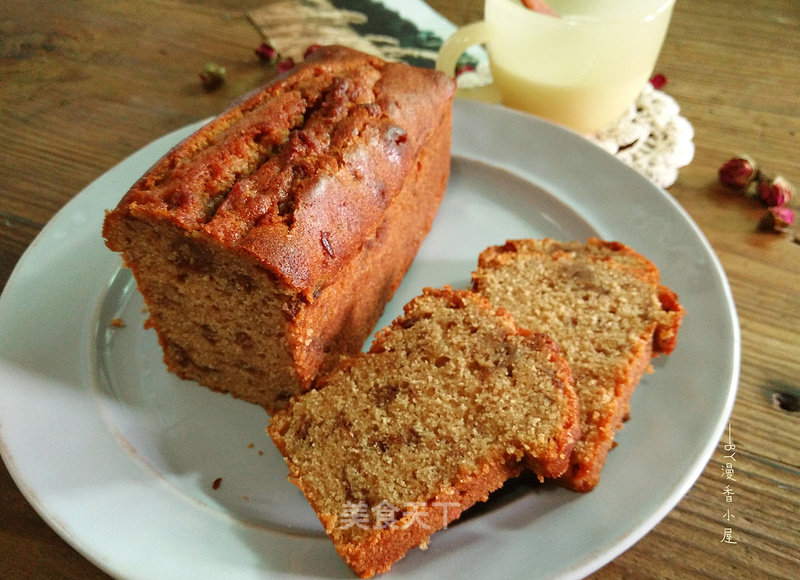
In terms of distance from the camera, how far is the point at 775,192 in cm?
261

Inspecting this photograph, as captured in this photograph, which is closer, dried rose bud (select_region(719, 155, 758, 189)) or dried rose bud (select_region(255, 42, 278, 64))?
dried rose bud (select_region(719, 155, 758, 189))

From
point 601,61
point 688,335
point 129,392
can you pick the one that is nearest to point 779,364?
point 688,335

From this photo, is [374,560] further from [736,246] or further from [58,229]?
[736,246]

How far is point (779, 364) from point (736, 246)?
56cm

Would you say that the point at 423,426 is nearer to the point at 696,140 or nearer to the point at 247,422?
the point at 247,422

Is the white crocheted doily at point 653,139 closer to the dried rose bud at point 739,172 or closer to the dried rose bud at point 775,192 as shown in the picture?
the dried rose bud at point 739,172

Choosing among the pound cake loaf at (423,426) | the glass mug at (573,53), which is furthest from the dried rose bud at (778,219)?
the pound cake loaf at (423,426)

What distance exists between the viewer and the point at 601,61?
102 inches

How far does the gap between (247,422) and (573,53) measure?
1.89m

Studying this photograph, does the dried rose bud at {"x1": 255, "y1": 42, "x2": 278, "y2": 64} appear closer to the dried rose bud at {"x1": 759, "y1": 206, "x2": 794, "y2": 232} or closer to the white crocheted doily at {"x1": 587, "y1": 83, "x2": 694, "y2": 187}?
the white crocheted doily at {"x1": 587, "y1": 83, "x2": 694, "y2": 187}

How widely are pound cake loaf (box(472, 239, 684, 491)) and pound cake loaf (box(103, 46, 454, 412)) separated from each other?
435 millimetres

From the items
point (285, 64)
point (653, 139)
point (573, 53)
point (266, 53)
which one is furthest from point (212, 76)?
point (653, 139)

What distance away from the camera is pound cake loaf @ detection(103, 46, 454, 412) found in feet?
5.55

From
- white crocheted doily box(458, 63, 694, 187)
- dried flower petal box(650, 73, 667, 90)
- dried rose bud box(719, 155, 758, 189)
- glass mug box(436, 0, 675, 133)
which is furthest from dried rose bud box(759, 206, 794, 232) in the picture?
dried flower petal box(650, 73, 667, 90)
